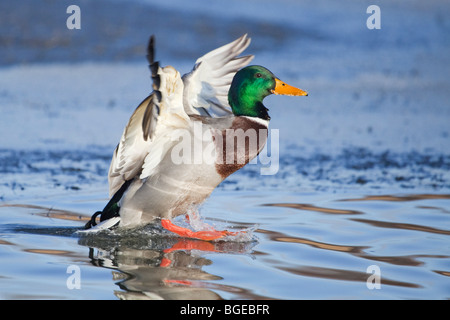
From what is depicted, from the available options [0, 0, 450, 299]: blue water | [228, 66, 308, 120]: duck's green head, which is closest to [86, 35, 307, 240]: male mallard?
[228, 66, 308, 120]: duck's green head

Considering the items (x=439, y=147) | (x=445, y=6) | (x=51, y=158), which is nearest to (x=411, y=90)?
(x=439, y=147)

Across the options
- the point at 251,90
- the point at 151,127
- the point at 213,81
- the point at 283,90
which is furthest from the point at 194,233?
the point at 213,81

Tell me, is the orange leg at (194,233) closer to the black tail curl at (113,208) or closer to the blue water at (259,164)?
the blue water at (259,164)

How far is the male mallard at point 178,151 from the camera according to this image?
15.3 ft

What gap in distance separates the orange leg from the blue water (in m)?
0.09

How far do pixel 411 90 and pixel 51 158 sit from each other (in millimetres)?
5016

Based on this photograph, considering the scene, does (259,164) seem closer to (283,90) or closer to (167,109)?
(283,90)

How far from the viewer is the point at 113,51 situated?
36.1 feet

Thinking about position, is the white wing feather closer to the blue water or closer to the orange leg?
the orange leg

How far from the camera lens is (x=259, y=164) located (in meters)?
7.13

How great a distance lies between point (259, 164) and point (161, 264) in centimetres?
296

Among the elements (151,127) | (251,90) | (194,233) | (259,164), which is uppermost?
(251,90)

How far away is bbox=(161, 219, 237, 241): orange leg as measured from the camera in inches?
192

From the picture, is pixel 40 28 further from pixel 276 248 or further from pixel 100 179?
pixel 276 248
